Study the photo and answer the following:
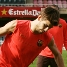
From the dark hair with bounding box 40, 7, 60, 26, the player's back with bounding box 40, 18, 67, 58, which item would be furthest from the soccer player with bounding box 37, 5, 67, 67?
the dark hair with bounding box 40, 7, 60, 26

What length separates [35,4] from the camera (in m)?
25.2

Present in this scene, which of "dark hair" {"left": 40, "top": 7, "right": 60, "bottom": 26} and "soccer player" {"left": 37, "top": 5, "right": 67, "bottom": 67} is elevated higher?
"dark hair" {"left": 40, "top": 7, "right": 60, "bottom": 26}

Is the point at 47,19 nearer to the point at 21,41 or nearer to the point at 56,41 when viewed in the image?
the point at 21,41

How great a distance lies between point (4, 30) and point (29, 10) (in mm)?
20498

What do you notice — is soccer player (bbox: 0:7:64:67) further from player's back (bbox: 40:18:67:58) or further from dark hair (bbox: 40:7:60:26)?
player's back (bbox: 40:18:67:58)

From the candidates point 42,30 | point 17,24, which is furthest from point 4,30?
point 42,30

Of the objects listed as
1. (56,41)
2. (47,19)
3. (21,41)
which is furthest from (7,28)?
(56,41)

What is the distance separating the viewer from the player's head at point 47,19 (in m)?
3.61

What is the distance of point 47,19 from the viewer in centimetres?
368

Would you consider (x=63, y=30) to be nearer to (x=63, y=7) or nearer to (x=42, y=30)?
(x=42, y=30)

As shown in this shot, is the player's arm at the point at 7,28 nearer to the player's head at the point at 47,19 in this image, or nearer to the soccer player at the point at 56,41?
the player's head at the point at 47,19

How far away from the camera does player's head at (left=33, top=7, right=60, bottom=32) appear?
11.9 ft

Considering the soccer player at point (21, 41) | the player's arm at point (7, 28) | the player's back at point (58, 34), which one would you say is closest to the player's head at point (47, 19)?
the soccer player at point (21, 41)

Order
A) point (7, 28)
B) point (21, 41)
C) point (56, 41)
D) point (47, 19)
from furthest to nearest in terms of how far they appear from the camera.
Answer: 1. point (56, 41)
2. point (21, 41)
3. point (7, 28)
4. point (47, 19)
